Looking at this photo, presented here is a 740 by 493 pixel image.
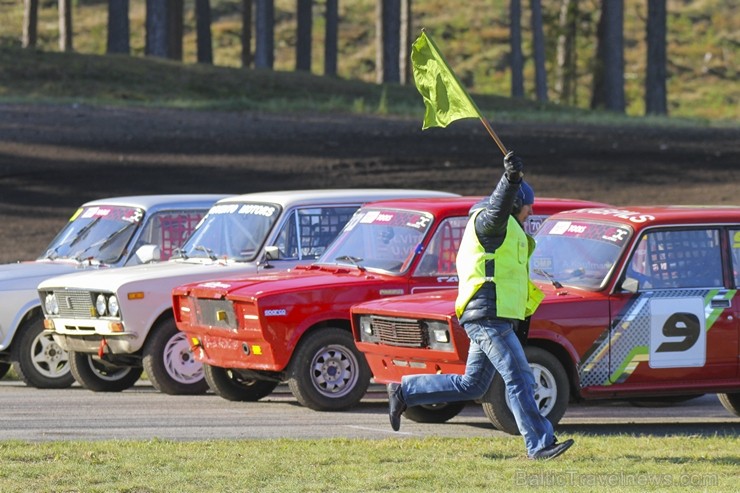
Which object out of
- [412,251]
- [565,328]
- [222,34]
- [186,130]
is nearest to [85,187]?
[186,130]

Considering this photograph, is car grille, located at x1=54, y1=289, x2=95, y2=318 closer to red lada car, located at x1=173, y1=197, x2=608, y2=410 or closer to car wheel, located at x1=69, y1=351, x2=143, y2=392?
car wheel, located at x1=69, y1=351, x2=143, y2=392

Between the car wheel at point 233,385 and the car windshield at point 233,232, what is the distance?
1.17 m

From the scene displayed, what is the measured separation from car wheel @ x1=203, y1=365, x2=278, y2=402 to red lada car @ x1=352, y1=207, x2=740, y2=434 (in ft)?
6.83

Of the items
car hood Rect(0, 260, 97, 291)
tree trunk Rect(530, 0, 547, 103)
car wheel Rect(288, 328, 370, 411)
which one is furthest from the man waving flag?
tree trunk Rect(530, 0, 547, 103)

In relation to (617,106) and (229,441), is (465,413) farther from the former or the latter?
(617,106)

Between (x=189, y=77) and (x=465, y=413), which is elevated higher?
(x=189, y=77)

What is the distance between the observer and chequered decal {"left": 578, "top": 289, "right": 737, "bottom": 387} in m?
11.5

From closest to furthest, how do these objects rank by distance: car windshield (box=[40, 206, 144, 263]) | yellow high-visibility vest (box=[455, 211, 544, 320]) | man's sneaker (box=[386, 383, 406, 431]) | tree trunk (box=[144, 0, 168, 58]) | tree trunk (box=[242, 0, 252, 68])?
yellow high-visibility vest (box=[455, 211, 544, 320]) < man's sneaker (box=[386, 383, 406, 431]) < car windshield (box=[40, 206, 144, 263]) < tree trunk (box=[144, 0, 168, 58]) < tree trunk (box=[242, 0, 252, 68])

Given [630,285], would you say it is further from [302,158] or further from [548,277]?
[302,158]

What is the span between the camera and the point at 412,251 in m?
13.3

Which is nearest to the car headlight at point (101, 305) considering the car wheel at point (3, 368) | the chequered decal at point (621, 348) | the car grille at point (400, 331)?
the car wheel at point (3, 368)

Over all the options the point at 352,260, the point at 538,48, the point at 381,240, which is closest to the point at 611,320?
the point at 381,240

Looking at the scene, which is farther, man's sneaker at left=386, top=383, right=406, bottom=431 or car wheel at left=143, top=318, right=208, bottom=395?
car wheel at left=143, top=318, right=208, bottom=395

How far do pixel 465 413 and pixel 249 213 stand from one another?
313 centimetres
